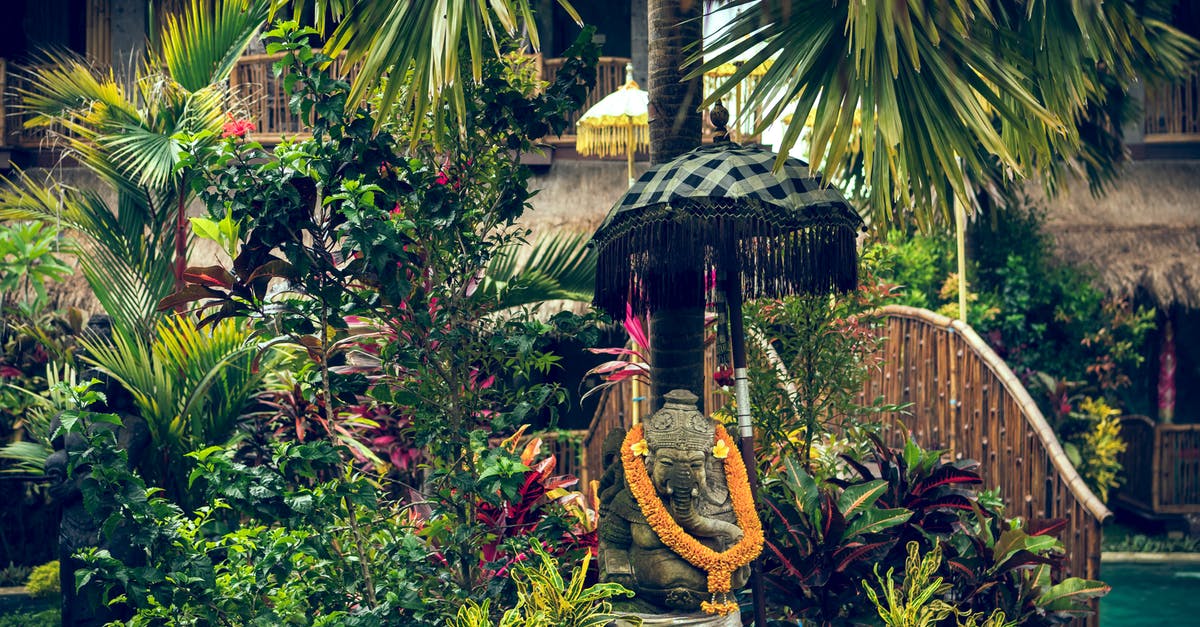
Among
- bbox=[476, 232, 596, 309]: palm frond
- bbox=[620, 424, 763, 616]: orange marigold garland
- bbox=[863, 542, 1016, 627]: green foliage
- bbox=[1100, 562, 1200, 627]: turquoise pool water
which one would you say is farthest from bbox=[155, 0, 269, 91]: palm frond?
bbox=[1100, 562, 1200, 627]: turquoise pool water

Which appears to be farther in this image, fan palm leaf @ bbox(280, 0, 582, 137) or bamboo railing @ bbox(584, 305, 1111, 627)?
bamboo railing @ bbox(584, 305, 1111, 627)

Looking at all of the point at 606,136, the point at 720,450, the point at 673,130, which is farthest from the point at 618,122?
the point at 720,450

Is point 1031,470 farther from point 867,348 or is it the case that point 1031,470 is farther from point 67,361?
point 67,361

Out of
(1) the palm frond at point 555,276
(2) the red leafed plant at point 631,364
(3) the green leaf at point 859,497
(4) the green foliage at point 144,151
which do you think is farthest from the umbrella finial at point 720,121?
(4) the green foliage at point 144,151

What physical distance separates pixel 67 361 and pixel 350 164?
166 inches

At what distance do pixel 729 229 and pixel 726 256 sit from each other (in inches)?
5.1

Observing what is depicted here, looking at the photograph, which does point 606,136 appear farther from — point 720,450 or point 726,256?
point 720,450

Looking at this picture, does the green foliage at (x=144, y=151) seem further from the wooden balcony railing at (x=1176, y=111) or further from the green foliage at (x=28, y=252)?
the wooden balcony railing at (x=1176, y=111)

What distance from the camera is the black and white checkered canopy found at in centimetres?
511

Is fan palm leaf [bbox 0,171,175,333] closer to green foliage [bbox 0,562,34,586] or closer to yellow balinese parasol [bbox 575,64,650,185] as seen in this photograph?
yellow balinese parasol [bbox 575,64,650,185]

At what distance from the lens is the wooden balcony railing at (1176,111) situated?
1273cm

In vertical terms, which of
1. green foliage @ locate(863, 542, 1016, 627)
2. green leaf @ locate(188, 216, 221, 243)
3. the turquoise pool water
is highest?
green leaf @ locate(188, 216, 221, 243)

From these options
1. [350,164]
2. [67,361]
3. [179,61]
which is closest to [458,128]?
[350,164]

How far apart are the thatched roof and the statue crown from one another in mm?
8667
